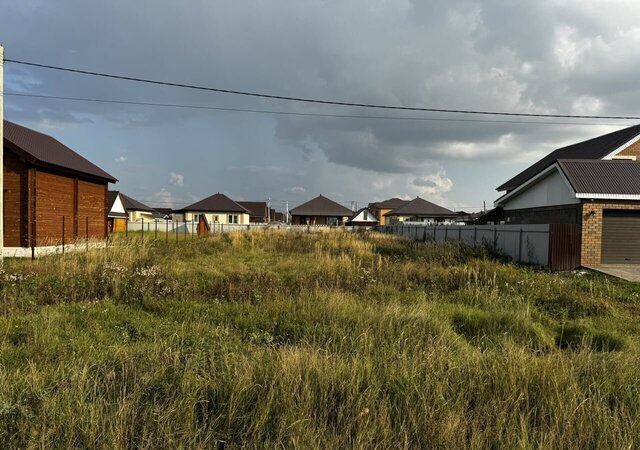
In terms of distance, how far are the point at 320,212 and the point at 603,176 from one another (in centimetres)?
4520

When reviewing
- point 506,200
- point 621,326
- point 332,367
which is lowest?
point 621,326

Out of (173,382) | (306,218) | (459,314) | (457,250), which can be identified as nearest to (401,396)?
(173,382)

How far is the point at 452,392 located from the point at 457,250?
12177mm

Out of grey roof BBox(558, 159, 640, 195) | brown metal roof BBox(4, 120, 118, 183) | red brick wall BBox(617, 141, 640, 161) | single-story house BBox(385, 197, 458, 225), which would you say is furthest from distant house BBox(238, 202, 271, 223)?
grey roof BBox(558, 159, 640, 195)

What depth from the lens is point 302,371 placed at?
3.33 m

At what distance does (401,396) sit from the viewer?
3.11 m

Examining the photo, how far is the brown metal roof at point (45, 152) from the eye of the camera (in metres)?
14.5

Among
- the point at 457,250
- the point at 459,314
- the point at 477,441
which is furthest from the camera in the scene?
the point at 457,250

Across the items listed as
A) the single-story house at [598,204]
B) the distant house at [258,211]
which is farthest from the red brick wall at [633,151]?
the distant house at [258,211]

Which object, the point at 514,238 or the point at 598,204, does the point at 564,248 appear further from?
the point at 514,238

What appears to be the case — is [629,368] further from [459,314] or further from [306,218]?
[306,218]

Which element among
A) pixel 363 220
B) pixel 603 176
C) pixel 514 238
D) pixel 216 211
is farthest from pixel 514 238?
pixel 216 211

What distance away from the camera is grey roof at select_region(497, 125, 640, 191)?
22.6 m

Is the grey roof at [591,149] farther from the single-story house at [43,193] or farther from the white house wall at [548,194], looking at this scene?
the single-story house at [43,193]
